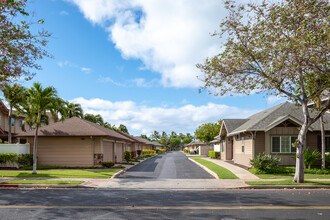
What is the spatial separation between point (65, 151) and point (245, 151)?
56.0ft

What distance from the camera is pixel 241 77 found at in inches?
641

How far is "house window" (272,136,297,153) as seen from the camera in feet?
76.5

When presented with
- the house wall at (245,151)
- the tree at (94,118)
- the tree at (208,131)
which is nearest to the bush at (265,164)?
the house wall at (245,151)

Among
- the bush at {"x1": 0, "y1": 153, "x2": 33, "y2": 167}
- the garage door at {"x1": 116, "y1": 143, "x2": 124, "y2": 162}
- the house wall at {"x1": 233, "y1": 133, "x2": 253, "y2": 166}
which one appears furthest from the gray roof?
the bush at {"x1": 0, "y1": 153, "x2": 33, "y2": 167}

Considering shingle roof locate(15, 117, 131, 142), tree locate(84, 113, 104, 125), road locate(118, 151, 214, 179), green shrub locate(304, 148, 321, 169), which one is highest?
tree locate(84, 113, 104, 125)

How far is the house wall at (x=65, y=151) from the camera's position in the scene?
25.3 meters

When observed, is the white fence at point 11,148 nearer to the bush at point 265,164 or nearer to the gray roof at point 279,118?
the gray roof at point 279,118

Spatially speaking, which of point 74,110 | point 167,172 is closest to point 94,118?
point 74,110

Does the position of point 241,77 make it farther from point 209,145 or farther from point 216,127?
point 209,145

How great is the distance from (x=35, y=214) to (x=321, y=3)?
1497 cm

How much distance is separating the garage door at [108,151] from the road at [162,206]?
1443 cm

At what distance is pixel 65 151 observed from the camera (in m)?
25.6

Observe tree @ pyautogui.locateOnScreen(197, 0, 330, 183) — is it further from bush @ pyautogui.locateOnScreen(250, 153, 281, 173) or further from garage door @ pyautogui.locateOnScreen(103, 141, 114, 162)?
garage door @ pyautogui.locateOnScreen(103, 141, 114, 162)

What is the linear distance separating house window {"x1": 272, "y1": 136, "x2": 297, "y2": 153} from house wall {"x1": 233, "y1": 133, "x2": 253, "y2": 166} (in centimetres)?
197
